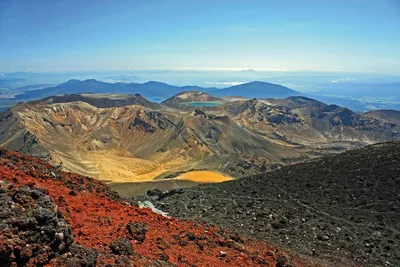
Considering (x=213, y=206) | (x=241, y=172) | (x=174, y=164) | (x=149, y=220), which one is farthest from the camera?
(x=174, y=164)

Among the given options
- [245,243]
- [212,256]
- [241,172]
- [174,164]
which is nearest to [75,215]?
[212,256]

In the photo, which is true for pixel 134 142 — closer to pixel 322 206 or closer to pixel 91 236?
pixel 322 206

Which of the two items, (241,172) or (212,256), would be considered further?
(241,172)

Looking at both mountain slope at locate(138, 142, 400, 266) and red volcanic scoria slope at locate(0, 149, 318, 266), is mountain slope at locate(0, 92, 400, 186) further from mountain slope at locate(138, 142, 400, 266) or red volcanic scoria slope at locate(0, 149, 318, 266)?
red volcanic scoria slope at locate(0, 149, 318, 266)

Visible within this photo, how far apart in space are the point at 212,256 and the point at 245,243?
2829mm

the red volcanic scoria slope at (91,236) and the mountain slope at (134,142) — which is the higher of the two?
the red volcanic scoria slope at (91,236)

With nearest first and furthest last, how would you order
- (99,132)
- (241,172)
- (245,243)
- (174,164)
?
1. (245,243)
2. (241,172)
3. (174,164)
4. (99,132)

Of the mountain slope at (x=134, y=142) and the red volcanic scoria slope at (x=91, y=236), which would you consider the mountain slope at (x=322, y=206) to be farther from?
the mountain slope at (x=134, y=142)

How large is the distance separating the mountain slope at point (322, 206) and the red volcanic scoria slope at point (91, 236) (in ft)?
16.0

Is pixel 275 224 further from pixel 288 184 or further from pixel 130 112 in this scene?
pixel 130 112

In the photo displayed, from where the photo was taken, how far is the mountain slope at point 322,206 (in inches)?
664

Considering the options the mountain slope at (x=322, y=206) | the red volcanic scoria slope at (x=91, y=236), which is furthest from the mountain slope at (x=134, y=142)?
the red volcanic scoria slope at (x=91, y=236)

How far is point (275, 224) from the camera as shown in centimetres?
1898

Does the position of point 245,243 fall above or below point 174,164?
above
